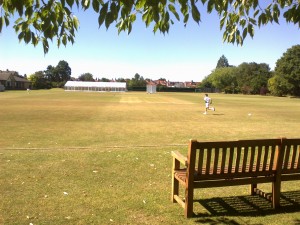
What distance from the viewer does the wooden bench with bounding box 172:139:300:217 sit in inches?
197

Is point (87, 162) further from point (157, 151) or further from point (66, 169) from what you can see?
point (157, 151)

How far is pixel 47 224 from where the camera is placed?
4.73m

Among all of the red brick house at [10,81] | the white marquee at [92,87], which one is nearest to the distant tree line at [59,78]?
the red brick house at [10,81]

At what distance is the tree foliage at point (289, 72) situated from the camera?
253ft

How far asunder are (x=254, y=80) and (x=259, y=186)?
112 meters

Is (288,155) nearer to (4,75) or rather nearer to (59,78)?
(4,75)

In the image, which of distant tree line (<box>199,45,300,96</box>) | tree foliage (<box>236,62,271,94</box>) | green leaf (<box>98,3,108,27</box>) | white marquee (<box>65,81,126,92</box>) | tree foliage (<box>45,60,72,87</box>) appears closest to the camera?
green leaf (<box>98,3,108,27</box>)

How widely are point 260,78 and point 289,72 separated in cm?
3349

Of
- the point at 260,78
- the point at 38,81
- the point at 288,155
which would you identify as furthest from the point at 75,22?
the point at 38,81

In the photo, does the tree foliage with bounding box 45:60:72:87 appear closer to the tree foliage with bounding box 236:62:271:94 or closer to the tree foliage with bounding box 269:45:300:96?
the tree foliage with bounding box 236:62:271:94

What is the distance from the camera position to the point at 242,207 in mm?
5555

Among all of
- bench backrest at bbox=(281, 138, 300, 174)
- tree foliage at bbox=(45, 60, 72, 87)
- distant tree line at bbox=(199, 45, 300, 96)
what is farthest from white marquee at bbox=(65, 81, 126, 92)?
bench backrest at bbox=(281, 138, 300, 174)

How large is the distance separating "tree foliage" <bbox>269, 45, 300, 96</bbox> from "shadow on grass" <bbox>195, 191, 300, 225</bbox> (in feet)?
254

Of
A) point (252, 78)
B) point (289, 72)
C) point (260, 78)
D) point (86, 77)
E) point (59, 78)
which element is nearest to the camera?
point (289, 72)
